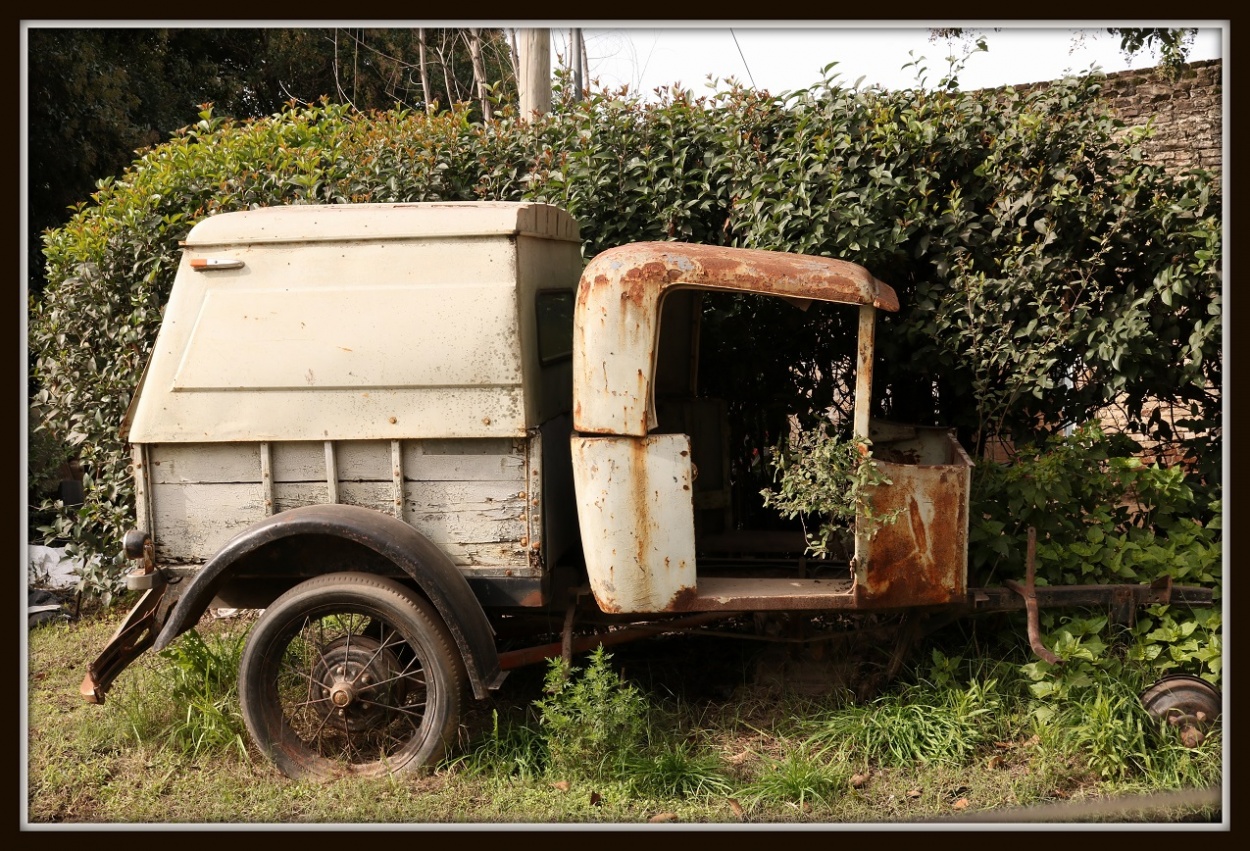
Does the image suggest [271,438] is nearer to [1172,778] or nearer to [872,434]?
[872,434]

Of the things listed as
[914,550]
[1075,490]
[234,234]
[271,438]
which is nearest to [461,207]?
[234,234]

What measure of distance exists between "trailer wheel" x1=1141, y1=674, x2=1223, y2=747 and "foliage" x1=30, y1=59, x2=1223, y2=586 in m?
1.32

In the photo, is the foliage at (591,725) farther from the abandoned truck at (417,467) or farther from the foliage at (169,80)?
the foliage at (169,80)

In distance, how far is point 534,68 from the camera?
326 inches

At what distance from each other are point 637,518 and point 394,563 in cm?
99

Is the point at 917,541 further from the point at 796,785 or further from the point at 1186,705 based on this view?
the point at 1186,705

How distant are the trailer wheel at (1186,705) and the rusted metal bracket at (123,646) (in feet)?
14.0

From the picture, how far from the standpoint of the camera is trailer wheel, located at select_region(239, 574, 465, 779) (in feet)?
13.8

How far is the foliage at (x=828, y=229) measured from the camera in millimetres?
4965

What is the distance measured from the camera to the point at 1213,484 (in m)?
5.34

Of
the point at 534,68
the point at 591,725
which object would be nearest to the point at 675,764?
the point at 591,725

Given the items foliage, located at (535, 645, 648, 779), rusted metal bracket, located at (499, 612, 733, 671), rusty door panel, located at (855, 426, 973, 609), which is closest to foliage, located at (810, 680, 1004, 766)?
rusty door panel, located at (855, 426, 973, 609)

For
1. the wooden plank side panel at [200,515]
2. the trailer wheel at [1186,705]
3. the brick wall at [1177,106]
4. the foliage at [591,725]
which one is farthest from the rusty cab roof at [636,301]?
the brick wall at [1177,106]

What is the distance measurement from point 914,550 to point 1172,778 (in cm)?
140
